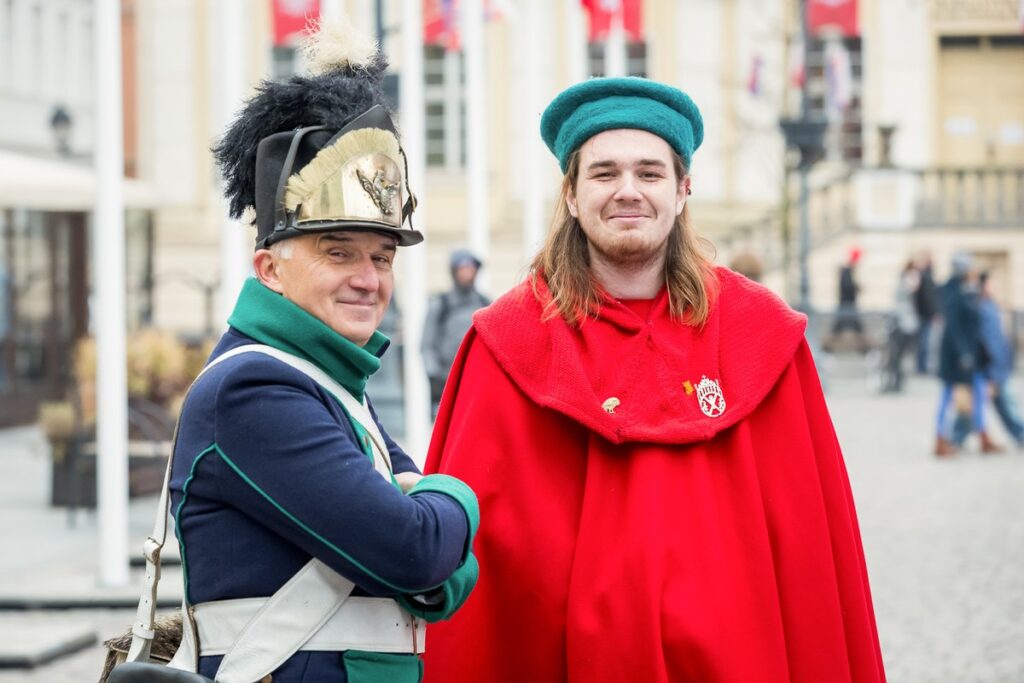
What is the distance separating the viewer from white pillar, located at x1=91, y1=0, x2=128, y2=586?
8.79m

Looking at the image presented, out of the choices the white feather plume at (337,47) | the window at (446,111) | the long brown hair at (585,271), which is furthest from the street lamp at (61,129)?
the white feather plume at (337,47)

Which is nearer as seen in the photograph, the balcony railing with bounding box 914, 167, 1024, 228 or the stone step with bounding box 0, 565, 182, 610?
the stone step with bounding box 0, 565, 182, 610

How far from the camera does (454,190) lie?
30672mm

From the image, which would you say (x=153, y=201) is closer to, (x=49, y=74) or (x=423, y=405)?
(x=49, y=74)

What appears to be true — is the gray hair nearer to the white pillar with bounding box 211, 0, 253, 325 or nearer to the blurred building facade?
the white pillar with bounding box 211, 0, 253, 325

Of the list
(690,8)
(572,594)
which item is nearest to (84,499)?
(572,594)

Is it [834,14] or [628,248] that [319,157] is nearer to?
[628,248]

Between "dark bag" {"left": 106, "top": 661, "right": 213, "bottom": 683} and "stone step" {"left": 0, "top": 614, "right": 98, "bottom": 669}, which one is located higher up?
"dark bag" {"left": 106, "top": 661, "right": 213, "bottom": 683}

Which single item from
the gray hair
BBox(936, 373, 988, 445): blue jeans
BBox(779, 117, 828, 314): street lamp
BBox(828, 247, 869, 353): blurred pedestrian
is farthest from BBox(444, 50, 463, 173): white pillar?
the gray hair

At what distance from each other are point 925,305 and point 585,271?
21946 millimetres

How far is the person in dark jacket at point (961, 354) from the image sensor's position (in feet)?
49.2

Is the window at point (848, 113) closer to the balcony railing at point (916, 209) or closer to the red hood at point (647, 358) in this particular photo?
the balcony railing at point (916, 209)

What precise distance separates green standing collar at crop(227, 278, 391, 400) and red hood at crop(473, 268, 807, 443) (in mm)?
777

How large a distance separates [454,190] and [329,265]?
28049mm
